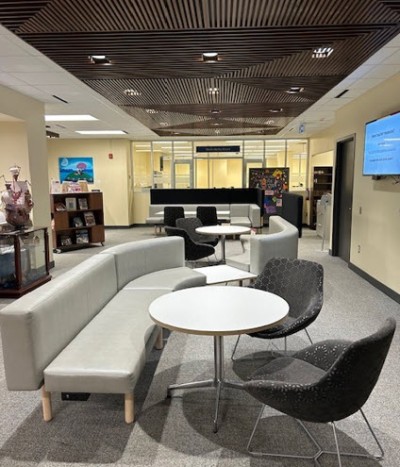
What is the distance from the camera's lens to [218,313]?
234 cm

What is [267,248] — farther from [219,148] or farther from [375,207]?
[219,148]

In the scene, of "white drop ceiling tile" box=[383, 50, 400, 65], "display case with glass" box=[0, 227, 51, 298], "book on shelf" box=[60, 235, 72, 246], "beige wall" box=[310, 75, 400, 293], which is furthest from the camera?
"book on shelf" box=[60, 235, 72, 246]

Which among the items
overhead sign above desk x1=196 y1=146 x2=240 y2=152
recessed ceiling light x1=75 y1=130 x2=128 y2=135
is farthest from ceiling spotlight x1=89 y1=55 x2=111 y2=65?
overhead sign above desk x1=196 y1=146 x2=240 y2=152

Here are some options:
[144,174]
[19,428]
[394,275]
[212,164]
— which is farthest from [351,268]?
[144,174]

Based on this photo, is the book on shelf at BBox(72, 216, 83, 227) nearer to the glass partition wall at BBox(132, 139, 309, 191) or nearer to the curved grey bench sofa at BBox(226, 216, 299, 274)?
the glass partition wall at BBox(132, 139, 309, 191)

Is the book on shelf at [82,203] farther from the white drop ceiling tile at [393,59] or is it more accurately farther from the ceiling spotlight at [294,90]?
the white drop ceiling tile at [393,59]

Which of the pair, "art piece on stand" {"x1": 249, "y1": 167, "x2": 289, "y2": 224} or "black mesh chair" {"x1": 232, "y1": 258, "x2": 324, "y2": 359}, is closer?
"black mesh chair" {"x1": 232, "y1": 258, "x2": 324, "y2": 359}

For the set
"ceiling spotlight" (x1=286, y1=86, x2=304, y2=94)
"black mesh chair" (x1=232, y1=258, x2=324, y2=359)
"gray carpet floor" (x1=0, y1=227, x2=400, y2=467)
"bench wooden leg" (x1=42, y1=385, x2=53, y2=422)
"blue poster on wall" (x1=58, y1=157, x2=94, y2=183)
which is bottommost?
"gray carpet floor" (x1=0, y1=227, x2=400, y2=467)

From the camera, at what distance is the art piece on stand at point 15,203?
5059 millimetres

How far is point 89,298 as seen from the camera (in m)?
3.00

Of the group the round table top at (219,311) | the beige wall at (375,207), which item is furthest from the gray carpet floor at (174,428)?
the beige wall at (375,207)

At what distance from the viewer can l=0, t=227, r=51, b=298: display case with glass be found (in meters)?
5.01

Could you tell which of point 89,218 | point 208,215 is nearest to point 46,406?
point 208,215

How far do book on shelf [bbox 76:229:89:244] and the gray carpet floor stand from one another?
5.76 meters
